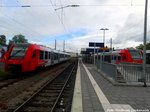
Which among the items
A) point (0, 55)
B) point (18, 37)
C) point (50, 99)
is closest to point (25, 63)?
point (0, 55)

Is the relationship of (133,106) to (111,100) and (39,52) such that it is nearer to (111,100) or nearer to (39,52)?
(111,100)

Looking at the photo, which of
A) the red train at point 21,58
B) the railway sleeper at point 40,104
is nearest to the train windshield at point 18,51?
the red train at point 21,58

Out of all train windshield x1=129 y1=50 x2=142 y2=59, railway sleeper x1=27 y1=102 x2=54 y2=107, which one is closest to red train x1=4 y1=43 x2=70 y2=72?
railway sleeper x1=27 y1=102 x2=54 y2=107

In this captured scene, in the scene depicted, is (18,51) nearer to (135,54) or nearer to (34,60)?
(34,60)

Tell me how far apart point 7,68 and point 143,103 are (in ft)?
49.9

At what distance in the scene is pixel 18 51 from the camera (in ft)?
78.7

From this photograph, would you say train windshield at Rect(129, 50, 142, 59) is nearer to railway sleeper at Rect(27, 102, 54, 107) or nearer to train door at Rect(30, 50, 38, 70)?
train door at Rect(30, 50, 38, 70)

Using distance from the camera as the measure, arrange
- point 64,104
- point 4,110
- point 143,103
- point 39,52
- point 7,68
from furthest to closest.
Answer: point 39,52 < point 7,68 < point 64,104 < point 143,103 < point 4,110

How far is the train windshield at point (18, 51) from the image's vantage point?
23734 mm

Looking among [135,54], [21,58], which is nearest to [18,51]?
[21,58]

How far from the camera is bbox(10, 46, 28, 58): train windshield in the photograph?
2373 centimetres

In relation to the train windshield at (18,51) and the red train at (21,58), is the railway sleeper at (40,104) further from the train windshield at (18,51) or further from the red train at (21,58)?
the train windshield at (18,51)

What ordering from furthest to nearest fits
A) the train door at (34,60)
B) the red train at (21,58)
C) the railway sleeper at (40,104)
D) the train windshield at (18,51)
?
the train door at (34,60)
the train windshield at (18,51)
the red train at (21,58)
the railway sleeper at (40,104)

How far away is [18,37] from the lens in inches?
5118
